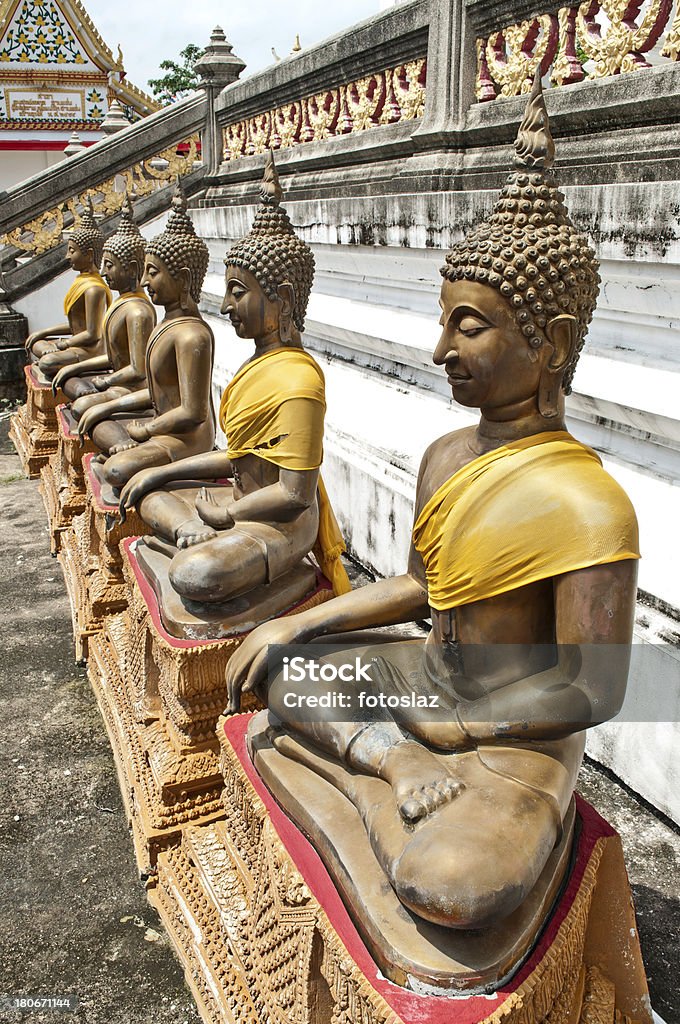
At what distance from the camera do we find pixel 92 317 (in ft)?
20.8

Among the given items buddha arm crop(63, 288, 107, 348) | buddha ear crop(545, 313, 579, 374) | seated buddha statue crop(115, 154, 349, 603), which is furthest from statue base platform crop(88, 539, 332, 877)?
buddha arm crop(63, 288, 107, 348)

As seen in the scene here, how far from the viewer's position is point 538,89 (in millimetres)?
1804

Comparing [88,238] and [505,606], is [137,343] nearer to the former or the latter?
[88,238]

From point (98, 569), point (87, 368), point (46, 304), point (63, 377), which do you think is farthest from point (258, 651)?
point (46, 304)

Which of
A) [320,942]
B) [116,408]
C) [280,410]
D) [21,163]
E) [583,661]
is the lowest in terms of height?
[320,942]

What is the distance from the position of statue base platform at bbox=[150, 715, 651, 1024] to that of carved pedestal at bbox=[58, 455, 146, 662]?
170cm

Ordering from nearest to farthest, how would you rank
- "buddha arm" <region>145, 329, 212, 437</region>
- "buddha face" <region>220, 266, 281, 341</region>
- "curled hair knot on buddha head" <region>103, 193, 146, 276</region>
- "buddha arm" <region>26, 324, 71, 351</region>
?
"buddha face" <region>220, 266, 281, 341</region> < "buddha arm" <region>145, 329, 212, 437</region> < "curled hair knot on buddha head" <region>103, 193, 146, 276</region> < "buddha arm" <region>26, 324, 71, 351</region>

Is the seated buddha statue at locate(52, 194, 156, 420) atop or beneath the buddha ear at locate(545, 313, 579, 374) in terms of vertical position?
beneath

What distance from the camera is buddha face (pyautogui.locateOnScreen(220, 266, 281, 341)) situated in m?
2.90

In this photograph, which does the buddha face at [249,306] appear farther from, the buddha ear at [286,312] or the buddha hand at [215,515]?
the buddha hand at [215,515]

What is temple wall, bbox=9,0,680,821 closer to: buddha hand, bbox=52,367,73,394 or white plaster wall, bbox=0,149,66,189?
buddha hand, bbox=52,367,73,394

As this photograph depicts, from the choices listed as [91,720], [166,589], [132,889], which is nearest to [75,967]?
[132,889]

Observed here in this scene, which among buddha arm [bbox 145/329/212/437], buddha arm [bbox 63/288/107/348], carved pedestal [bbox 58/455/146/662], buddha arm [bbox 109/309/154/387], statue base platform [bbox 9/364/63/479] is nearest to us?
buddha arm [bbox 145/329/212/437]

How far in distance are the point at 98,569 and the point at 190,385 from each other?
125cm
